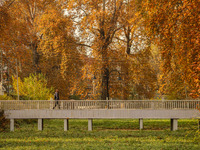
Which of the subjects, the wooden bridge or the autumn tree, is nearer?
the autumn tree

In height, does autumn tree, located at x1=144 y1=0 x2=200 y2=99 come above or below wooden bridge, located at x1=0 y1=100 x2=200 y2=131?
above

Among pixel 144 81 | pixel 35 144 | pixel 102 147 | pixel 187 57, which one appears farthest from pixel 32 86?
pixel 187 57

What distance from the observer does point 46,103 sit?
21.9 metres

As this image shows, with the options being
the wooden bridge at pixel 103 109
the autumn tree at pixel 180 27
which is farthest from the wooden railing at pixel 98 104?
the autumn tree at pixel 180 27

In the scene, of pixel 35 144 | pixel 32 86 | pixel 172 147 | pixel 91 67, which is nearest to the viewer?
pixel 172 147

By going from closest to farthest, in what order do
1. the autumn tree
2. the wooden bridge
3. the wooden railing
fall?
the autumn tree
the wooden bridge
the wooden railing

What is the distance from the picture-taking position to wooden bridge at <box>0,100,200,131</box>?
2084cm

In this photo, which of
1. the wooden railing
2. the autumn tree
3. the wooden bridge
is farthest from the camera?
the wooden railing

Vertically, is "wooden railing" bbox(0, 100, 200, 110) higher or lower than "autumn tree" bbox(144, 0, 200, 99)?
lower

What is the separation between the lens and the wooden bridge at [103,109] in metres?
20.8

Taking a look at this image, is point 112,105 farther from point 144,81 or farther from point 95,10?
point 95,10

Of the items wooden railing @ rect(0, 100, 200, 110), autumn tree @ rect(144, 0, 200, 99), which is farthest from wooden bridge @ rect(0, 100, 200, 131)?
autumn tree @ rect(144, 0, 200, 99)

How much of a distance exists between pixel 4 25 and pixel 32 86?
11.7 meters

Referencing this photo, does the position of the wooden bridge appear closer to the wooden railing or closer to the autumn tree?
the wooden railing
